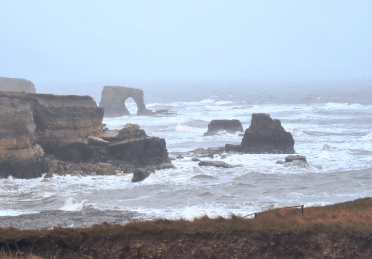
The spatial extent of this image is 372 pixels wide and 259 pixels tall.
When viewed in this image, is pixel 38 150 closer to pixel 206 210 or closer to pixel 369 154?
pixel 206 210

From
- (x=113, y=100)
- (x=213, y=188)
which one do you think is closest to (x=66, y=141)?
(x=213, y=188)

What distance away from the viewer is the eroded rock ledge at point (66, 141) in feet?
80.0

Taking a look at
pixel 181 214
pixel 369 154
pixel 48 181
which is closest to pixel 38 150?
pixel 48 181

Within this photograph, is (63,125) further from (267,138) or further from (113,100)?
(113,100)

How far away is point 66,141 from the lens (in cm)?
2769

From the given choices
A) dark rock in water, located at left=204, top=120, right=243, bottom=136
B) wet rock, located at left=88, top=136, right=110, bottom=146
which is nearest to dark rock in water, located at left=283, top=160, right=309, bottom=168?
wet rock, located at left=88, top=136, right=110, bottom=146

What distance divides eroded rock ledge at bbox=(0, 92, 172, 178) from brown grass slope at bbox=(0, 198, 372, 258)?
14.3 meters

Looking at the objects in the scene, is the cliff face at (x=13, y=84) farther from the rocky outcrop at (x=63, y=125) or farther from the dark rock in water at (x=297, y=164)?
the dark rock in water at (x=297, y=164)

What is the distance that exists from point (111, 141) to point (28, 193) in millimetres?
8312

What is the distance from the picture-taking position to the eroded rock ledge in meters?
24.4

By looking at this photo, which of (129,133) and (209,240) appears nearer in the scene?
(209,240)

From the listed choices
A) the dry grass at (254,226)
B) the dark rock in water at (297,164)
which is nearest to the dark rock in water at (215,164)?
the dark rock in water at (297,164)

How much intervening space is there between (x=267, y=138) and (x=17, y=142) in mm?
21031

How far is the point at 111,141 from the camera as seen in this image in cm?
2889
